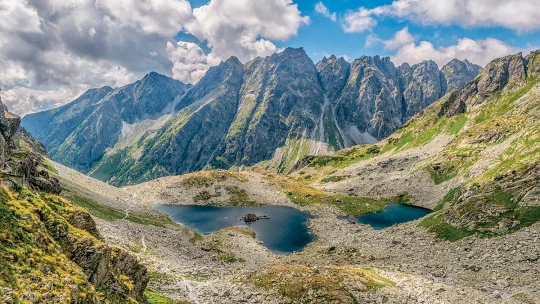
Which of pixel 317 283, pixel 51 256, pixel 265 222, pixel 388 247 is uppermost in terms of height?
pixel 265 222

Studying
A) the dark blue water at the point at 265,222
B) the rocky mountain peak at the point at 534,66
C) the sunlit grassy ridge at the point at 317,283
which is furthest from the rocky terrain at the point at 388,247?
the rocky mountain peak at the point at 534,66

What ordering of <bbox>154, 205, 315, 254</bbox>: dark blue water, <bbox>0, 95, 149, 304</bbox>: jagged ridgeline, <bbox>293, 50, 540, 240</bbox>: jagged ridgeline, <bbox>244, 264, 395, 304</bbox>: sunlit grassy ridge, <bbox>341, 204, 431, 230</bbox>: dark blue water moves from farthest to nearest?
<bbox>341, 204, 431, 230</bbox>: dark blue water → <bbox>154, 205, 315, 254</bbox>: dark blue water → <bbox>293, 50, 540, 240</bbox>: jagged ridgeline → <bbox>244, 264, 395, 304</bbox>: sunlit grassy ridge → <bbox>0, 95, 149, 304</bbox>: jagged ridgeline

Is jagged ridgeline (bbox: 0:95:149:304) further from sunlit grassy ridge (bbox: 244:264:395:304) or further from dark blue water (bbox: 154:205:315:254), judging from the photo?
dark blue water (bbox: 154:205:315:254)

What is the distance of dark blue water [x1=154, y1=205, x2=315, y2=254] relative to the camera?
8109 cm

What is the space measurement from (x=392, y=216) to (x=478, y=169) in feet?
128

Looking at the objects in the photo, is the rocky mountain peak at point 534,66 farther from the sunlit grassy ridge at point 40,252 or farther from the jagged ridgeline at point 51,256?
the sunlit grassy ridge at point 40,252

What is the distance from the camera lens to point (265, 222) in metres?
104

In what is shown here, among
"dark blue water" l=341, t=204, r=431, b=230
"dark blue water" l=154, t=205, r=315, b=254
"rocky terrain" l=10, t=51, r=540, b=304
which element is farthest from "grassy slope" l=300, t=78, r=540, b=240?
"dark blue water" l=154, t=205, r=315, b=254

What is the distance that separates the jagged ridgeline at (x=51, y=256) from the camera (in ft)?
52.2

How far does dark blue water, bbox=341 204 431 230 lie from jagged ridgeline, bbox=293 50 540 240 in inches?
294

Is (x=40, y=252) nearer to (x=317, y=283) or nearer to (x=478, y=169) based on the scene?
(x=317, y=283)

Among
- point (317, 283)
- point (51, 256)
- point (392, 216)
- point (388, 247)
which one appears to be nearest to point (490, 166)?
point (392, 216)

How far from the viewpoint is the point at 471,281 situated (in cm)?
3894

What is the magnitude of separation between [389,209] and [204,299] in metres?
102
